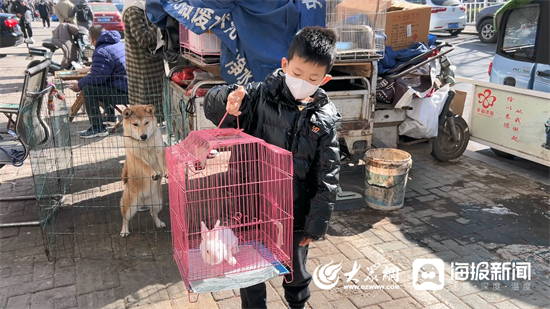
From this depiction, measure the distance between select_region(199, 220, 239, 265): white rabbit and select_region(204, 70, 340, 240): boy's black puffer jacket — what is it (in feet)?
1.47

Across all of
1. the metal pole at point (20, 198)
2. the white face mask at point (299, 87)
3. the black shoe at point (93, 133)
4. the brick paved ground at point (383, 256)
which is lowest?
the brick paved ground at point (383, 256)

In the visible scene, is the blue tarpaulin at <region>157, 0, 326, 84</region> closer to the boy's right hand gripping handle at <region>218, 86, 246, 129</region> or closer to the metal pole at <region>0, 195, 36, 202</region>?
the boy's right hand gripping handle at <region>218, 86, 246, 129</region>

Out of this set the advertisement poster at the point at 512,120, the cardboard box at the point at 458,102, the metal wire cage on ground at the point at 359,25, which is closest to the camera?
the metal wire cage on ground at the point at 359,25

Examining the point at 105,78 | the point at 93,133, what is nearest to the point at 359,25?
the point at 105,78

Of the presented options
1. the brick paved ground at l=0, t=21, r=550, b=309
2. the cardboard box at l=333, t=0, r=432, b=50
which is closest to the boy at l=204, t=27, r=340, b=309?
the brick paved ground at l=0, t=21, r=550, b=309

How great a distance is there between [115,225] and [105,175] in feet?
4.80

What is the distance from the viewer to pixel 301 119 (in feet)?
8.54

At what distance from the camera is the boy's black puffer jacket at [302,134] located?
8.50ft

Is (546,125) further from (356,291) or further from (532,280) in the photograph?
(356,291)

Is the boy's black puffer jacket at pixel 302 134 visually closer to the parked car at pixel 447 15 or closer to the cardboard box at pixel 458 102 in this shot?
the cardboard box at pixel 458 102

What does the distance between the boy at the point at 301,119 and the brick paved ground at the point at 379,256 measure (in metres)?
1.08

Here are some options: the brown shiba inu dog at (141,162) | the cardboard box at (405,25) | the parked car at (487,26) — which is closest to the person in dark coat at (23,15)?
the cardboard box at (405,25)

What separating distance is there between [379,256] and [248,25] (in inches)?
101

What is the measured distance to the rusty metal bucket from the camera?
15.9ft
